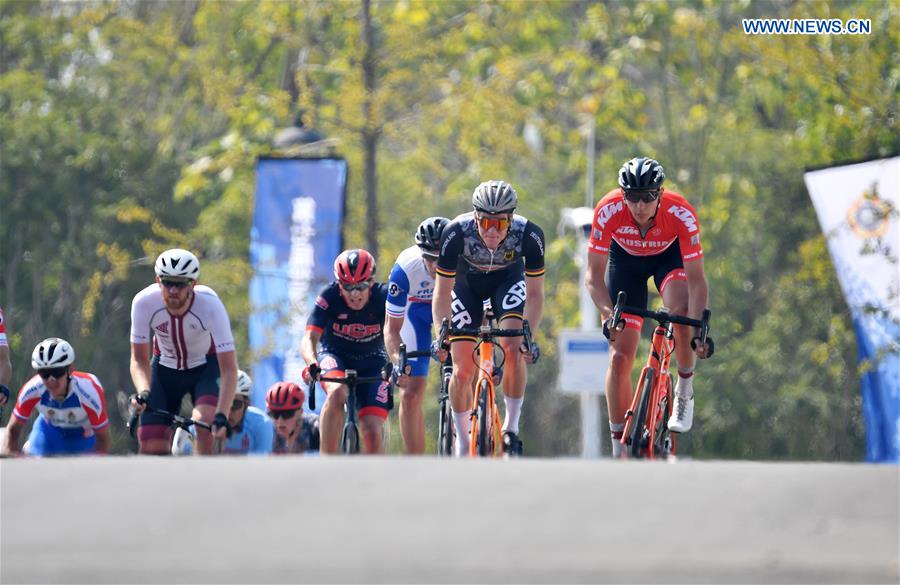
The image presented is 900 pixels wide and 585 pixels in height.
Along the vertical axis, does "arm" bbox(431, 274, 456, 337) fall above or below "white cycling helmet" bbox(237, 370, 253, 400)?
above

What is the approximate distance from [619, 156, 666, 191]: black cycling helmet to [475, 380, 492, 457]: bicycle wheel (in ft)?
5.74

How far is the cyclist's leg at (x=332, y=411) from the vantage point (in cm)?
1348

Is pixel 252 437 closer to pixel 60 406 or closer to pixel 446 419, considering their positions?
pixel 60 406

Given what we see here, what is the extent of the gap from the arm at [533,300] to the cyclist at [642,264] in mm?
321

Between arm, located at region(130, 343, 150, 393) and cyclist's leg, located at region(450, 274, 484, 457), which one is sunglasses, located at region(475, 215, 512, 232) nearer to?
cyclist's leg, located at region(450, 274, 484, 457)

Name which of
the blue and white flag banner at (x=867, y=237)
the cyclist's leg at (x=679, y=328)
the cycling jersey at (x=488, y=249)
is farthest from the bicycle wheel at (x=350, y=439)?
the blue and white flag banner at (x=867, y=237)

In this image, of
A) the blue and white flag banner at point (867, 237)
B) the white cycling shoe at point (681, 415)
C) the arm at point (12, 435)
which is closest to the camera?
the white cycling shoe at point (681, 415)

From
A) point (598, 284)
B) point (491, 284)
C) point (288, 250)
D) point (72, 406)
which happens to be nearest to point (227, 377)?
point (491, 284)

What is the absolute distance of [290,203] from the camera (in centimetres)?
2266

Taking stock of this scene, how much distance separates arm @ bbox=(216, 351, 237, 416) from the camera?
12.7m

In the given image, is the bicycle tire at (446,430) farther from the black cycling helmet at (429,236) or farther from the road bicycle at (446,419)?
the black cycling helmet at (429,236)

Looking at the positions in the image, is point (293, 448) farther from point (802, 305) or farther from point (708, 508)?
point (802, 305)

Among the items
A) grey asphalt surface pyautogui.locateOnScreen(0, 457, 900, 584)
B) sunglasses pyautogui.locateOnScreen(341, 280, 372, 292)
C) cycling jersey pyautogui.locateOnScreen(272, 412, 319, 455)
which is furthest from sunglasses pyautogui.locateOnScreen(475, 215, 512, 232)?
cycling jersey pyautogui.locateOnScreen(272, 412, 319, 455)

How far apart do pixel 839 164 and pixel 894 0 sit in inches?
186
